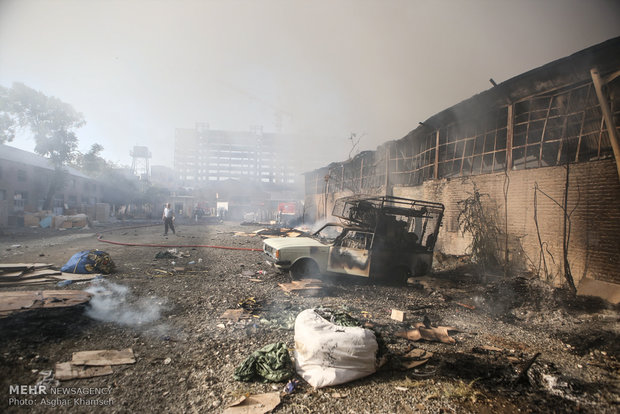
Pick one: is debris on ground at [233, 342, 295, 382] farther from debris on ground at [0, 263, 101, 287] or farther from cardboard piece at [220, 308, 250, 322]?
debris on ground at [0, 263, 101, 287]

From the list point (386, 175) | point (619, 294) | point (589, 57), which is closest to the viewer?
point (619, 294)

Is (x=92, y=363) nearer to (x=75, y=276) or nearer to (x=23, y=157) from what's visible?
(x=75, y=276)

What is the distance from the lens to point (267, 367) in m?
2.65

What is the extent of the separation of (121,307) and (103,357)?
1.58m

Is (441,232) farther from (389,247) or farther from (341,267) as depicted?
(341,267)

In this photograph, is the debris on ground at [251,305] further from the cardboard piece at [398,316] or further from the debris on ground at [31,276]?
the debris on ground at [31,276]

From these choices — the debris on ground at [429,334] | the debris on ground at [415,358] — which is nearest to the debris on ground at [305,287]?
the debris on ground at [429,334]

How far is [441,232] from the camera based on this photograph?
31.7 ft

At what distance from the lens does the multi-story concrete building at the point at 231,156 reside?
4503 centimetres

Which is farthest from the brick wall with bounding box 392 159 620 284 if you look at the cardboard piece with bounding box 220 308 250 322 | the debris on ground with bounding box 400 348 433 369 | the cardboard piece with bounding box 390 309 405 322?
the cardboard piece with bounding box 220 308 250 322

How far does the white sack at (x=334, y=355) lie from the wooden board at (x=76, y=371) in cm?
185

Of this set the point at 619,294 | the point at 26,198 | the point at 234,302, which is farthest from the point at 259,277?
the point at 26,198

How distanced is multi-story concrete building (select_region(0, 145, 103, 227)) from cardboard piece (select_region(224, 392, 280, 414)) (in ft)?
77.0

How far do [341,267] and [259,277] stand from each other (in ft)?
6.48
